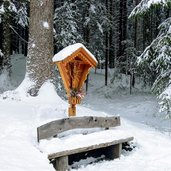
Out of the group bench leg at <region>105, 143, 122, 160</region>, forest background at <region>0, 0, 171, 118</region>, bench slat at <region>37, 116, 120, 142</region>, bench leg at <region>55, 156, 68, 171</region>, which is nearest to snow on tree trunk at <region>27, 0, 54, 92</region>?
forest background at <region>0, 0, 171, 118</region>

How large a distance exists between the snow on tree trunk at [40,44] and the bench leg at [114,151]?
12.1ft

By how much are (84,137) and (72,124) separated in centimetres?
36

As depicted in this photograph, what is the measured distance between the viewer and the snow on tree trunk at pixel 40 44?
11.2 meters

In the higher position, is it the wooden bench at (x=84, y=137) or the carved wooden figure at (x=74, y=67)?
the carved wooden figure at (x=74, y=67)

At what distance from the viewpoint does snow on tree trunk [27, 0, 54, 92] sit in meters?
11.2

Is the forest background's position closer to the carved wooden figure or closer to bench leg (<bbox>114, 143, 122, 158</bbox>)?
bench leg (<bbox>114, 143, 122, 158</bbox>)

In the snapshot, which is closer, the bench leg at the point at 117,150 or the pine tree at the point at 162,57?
the bench leg at the point at 117,150

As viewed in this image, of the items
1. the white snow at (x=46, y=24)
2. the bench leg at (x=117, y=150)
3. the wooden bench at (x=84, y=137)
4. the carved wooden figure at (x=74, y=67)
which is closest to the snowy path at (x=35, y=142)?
the bench leg at (x=117, y=150)

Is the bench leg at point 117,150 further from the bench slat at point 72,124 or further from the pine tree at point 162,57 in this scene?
the pine tree at point 162,57

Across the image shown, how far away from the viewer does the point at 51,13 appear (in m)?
11.5

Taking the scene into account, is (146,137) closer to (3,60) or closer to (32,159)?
(32,159)

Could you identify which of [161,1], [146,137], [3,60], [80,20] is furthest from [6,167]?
[80,20]

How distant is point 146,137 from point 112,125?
0.92 m

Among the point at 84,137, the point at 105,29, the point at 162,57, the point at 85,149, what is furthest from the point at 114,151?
the point at 105,29
